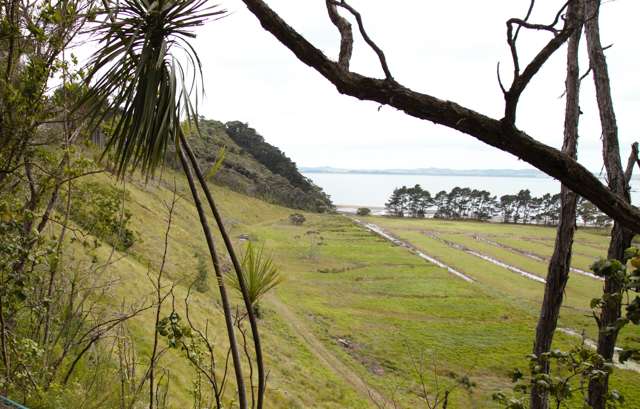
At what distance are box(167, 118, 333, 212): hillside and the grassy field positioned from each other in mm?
16038

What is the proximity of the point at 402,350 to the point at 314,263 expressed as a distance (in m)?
16.1

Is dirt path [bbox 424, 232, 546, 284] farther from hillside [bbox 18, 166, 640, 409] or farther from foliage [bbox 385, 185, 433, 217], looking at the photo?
foliage [bbox 385, 185, 433, 217]

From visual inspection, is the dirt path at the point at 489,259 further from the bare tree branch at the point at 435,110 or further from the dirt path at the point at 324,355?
the bare tree branch at the point at 435,110

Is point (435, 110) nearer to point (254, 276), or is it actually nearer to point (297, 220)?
point (254, 276)

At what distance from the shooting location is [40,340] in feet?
9.46

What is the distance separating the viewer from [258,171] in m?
62.6

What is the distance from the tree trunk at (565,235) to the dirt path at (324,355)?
27.8 feet

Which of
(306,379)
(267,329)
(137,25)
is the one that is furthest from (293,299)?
(137,25)

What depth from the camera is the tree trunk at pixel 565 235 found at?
3.10m

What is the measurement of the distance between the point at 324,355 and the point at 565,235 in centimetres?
1341

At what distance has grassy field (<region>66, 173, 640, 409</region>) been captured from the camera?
11.7m

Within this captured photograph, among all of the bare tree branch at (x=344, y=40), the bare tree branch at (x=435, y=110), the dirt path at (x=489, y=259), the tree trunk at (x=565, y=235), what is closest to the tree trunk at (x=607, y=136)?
the tree trunk at (x=565, y=235)

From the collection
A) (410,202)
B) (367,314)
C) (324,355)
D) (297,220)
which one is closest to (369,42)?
(324,355)

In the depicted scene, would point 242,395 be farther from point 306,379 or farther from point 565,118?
point 306,379
